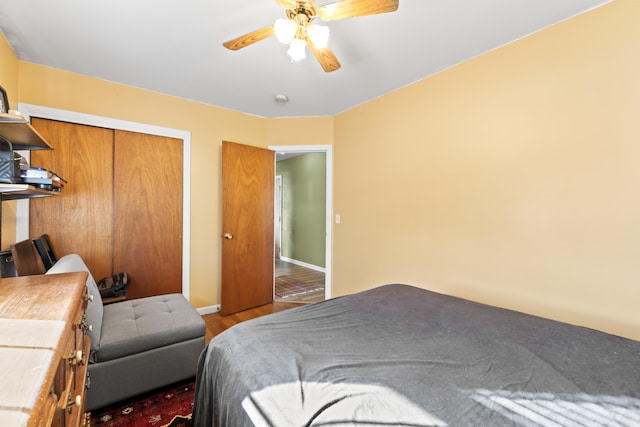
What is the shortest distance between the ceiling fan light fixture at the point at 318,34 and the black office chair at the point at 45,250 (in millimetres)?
2397

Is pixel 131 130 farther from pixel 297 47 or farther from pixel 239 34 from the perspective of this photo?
pixel 297 47

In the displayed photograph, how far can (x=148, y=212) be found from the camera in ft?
9.24

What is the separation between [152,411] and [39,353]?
1.46m

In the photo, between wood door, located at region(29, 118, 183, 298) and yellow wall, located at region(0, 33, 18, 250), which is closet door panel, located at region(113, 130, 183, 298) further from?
yellow wall, located at region(0, 33, 18, 250)

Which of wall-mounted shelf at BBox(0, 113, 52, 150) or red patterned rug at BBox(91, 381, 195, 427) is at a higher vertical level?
wall-mounted shelf at BBox(0, 113, 52, 150)

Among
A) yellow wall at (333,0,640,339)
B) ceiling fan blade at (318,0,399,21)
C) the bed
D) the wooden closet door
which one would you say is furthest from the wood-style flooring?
ceiling fan blade at (318,0,399,21)

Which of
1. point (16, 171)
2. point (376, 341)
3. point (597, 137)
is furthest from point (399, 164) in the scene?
point (16, 171)

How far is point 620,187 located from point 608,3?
1071 mm

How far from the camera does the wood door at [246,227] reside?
3.17m

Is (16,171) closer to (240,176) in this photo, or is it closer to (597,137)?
(240,176)

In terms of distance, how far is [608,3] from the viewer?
160 centimetres

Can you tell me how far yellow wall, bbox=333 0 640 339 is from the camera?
1577 millimetres

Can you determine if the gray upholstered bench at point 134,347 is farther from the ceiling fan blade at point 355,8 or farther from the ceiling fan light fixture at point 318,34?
the ceiling fan blade at point 355,8

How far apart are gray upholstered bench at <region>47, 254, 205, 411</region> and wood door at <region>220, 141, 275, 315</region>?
3.68 feet
